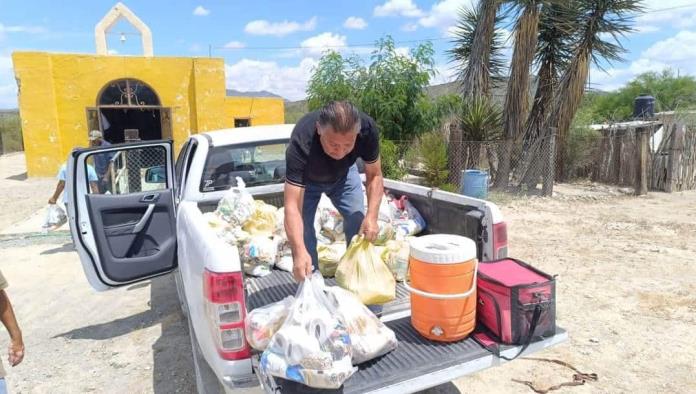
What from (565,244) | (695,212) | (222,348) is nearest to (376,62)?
(565,244)

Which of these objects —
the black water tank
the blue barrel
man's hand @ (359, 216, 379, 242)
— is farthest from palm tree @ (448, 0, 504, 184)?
man's hand @ (359, 216, 379, 242)

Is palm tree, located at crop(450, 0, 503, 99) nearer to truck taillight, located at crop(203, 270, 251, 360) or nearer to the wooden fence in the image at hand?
the wooden fence

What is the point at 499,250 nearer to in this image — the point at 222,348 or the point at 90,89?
the point at 222,348

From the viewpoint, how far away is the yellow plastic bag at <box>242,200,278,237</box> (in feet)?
12.9

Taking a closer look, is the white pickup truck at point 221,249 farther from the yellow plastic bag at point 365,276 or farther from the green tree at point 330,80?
the green tree at point 330,80

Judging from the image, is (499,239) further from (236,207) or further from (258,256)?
(236,207)

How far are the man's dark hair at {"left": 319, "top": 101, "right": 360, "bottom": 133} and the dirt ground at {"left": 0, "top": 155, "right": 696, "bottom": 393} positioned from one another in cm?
195

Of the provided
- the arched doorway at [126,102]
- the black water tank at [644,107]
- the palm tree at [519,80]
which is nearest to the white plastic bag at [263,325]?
the palm tree at [519,80]

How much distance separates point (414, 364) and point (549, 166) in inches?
369

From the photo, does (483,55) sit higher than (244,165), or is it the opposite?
(483,55)

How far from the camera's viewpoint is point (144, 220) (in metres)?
3.97

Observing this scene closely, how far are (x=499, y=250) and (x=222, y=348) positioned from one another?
1765 millimetres

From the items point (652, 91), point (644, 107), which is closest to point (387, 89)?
point (644, 107)

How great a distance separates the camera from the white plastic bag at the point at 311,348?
1.83 m
